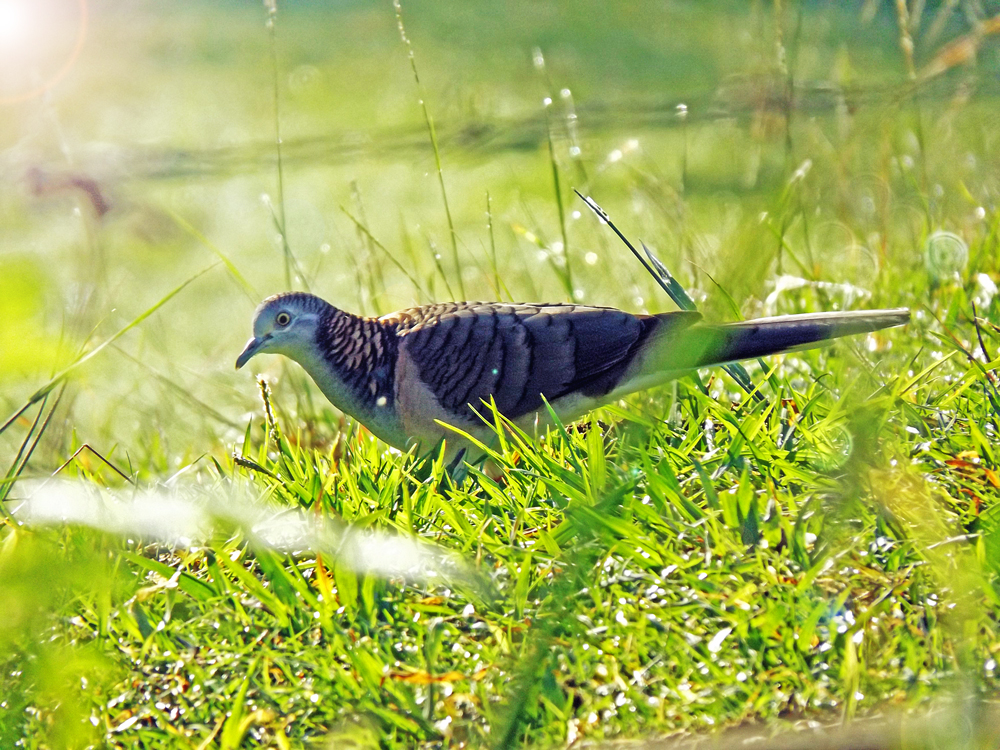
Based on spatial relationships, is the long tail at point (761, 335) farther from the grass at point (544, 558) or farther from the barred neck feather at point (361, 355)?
the barred neck feather at point (361, 355)

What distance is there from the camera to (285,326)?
273 centimetres

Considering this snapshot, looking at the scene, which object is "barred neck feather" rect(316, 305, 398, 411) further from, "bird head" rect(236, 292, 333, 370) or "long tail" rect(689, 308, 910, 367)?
"long tail" rect(689, 308, 910, 367)

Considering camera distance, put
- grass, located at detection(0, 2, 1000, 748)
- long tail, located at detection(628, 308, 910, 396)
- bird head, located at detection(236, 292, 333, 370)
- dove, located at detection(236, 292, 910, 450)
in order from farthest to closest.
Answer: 1. bird head, located at detection(236, 292, 333, 370)
2. dove, located at detection(236, 292, 910, 450)
3. long tail, located at detection(628, 308, 910, 396)
4. grass, located at detection(0, 2, 1000, 748)

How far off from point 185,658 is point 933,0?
8159 mm

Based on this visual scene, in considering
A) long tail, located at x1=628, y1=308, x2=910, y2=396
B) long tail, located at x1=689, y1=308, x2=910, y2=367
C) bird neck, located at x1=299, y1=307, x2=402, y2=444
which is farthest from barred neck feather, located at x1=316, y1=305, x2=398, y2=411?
long tail, located at x1=689, y1=308, x2=910, y2=367

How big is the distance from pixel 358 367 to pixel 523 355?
0.45 meters

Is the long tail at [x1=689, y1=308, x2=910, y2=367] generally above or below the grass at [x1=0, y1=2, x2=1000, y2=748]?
above

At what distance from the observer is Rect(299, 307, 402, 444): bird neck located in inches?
103

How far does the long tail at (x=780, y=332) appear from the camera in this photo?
218 centimetres

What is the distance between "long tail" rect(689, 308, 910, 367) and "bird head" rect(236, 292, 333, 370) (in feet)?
3.51

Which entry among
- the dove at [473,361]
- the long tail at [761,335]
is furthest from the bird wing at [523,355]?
the long tail at [761,335]

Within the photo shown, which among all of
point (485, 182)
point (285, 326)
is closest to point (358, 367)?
point (285, 326)

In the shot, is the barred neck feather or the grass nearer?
the grass

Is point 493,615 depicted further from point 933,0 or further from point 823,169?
point 933,0
